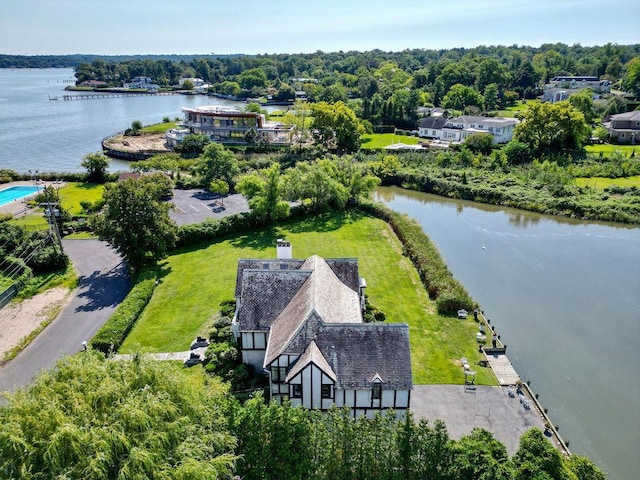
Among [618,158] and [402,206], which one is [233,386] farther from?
[618,158]

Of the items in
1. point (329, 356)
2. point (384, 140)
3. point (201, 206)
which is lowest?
point (201, 206)

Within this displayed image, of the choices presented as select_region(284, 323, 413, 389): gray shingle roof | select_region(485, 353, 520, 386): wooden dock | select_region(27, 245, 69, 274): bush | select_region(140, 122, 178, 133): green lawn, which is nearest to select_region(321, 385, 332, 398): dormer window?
select_region(284, 323, 413, 389): gray shingle roof

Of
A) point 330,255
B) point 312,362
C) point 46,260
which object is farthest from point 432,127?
point 312,362

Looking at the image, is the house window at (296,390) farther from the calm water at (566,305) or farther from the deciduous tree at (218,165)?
the deciduous tree at (218,165)

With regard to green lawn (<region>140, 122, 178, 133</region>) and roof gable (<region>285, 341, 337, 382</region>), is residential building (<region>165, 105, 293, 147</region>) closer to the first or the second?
green lawn (<region>140, 122, 178, 133</region>)

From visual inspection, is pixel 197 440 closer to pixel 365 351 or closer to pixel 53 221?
pixel 365 351

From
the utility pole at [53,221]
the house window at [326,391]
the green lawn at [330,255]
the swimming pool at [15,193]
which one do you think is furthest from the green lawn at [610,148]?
the swimming pool at [15,193]

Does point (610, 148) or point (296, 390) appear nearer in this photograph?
point (296, 390)
